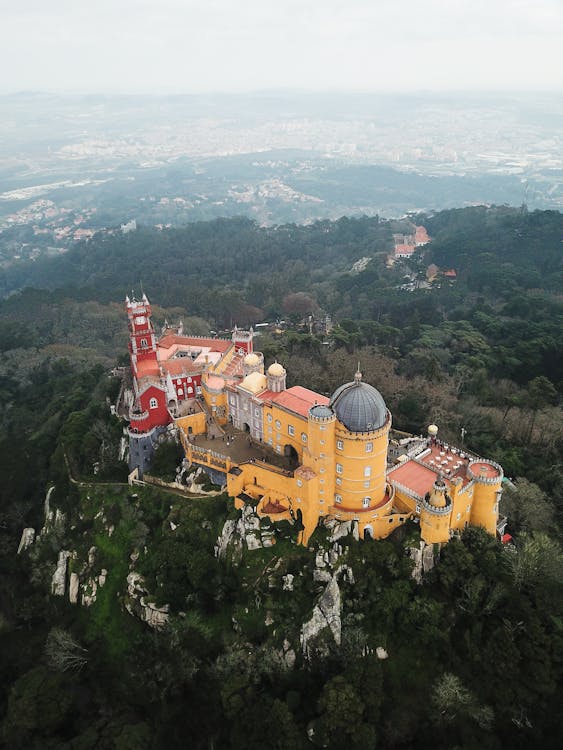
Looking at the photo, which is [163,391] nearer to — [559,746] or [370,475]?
[370,475]

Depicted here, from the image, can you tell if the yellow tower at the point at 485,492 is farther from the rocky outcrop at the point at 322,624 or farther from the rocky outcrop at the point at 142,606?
the rocky outcrop at the point at 142,606

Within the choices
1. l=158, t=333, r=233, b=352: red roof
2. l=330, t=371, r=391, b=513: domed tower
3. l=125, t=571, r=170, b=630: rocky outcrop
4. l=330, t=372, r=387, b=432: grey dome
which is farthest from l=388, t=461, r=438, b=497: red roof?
l=158, t=333, r=233, b=352: red roof

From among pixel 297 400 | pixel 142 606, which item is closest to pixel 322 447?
pixel 297 400

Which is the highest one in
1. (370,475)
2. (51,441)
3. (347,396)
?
(347,396)

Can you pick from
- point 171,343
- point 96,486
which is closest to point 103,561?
point 96,486

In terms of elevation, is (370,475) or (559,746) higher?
(370,475)

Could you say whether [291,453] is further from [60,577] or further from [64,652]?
[60,577]

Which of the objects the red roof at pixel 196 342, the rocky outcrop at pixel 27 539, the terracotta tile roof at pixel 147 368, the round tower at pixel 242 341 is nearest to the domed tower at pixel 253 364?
the round tower at pixel 242 341
